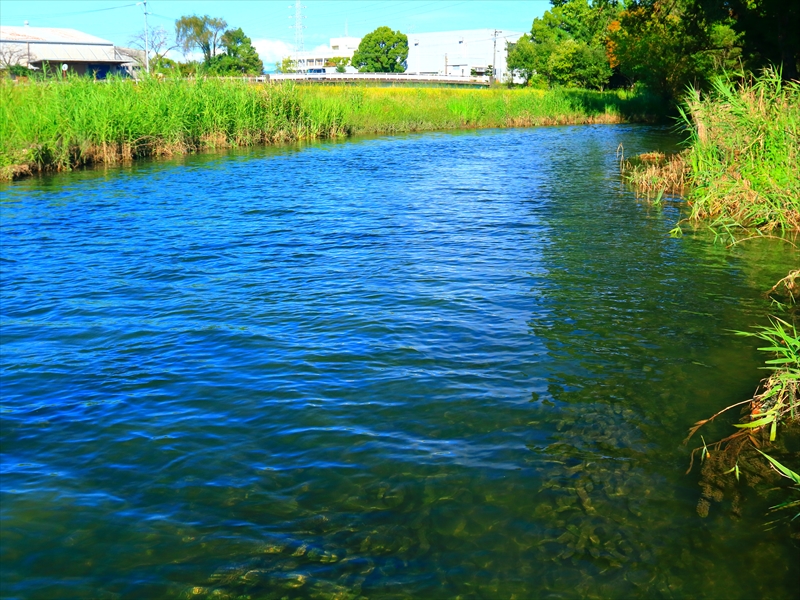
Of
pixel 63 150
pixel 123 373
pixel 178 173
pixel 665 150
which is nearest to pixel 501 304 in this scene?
pixel 123 373

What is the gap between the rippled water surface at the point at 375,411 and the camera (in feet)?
13.7

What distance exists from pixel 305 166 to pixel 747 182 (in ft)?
47.7

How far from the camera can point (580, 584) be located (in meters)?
3.99

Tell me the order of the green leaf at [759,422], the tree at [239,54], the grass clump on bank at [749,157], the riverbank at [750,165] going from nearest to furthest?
the green leaf at [759,422]
the riverbank at [750,165]
the grass clump on bank at [749,157]
the tree at [239,54]

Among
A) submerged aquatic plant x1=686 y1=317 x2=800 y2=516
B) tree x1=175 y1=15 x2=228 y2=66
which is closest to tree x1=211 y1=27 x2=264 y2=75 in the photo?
tree x1=175 y1=15 x2=228 y2=66

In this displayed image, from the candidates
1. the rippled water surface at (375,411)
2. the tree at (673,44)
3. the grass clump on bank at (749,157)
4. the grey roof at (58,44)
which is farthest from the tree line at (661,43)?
the grey roof at (58,44)

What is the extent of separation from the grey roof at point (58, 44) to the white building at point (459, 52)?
6078 cm

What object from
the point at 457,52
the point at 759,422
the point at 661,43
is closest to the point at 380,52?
the point at 457,52

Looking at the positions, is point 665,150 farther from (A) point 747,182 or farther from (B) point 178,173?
(B) point 178,173

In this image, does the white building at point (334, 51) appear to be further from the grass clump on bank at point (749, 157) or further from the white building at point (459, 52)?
the grass clump on bank at point (749, 157)

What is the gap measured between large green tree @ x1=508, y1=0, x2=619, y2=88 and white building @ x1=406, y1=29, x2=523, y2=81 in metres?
33.7

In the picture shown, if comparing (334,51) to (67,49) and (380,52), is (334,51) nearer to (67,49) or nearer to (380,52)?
(380,52)

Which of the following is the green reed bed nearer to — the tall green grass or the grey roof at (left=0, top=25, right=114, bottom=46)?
the tall green grass

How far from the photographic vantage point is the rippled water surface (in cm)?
419
